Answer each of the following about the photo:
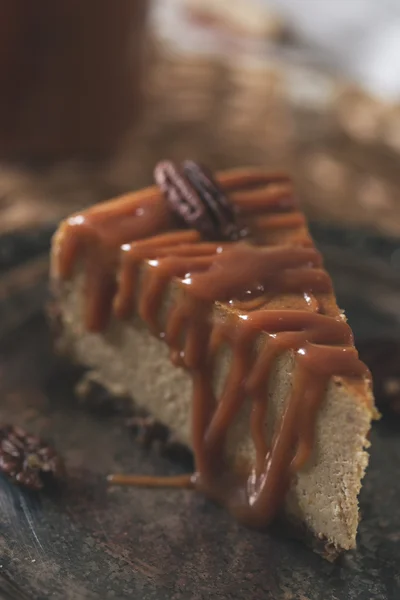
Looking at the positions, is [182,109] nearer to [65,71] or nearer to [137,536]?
[65,71]

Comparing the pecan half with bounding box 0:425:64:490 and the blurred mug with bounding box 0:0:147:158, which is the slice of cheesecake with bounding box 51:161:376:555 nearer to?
the pecan half with bounding box 0:425:64:490

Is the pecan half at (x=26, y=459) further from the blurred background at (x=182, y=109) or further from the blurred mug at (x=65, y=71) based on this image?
the blurred mug at (x=65, y=71)

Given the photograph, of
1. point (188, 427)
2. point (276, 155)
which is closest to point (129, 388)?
point (188, 427)

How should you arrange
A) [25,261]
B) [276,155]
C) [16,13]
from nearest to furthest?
[25,261] → [16,13] → [276,155]

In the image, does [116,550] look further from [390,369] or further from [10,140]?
[10,140]

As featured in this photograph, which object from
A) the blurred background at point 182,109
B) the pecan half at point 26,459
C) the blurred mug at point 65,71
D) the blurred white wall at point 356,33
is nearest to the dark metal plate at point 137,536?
the pecan half at point 26,459

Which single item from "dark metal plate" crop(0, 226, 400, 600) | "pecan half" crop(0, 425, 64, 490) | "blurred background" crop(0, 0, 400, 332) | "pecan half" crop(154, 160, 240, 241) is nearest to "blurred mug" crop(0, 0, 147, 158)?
"blurred background" crop(0, 0, 400, 332)
